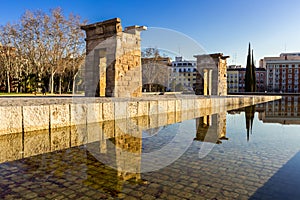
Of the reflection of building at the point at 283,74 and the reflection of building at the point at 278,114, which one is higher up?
the reflection of building at the point at 283,74

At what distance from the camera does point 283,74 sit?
6912cm

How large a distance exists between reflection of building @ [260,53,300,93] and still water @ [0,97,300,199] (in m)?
70.5

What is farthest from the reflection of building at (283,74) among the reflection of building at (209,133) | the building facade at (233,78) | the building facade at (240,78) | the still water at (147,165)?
the still water at (147,165)

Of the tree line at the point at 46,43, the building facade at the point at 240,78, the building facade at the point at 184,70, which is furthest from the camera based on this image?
the building facade at the point at 184,70

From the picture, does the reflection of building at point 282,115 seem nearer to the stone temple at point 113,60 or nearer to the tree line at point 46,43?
the stone temple at point 113,60

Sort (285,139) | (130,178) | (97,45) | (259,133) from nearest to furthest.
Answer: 1. (130,178)
2. (285,139)
3. (259,133)
4. (97,45)

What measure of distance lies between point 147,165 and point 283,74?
76.3 meters

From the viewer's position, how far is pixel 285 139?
19.0ft

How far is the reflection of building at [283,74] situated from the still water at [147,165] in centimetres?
7053

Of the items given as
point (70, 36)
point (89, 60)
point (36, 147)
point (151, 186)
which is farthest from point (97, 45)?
point (70, 36)

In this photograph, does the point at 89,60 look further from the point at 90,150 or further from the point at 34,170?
the point at 34,170

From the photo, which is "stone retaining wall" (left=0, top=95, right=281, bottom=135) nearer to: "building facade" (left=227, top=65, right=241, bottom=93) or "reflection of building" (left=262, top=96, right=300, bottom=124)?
"reflection of building" (left=262, top=96, right=300, bottom=124)

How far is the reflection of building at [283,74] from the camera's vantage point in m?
68.3

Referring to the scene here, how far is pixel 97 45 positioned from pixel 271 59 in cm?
7160
